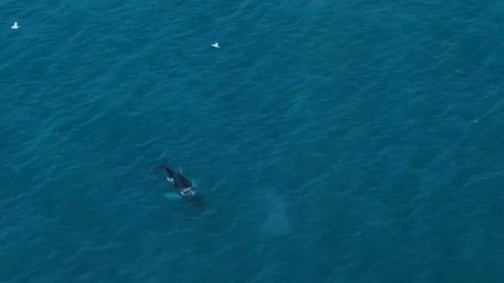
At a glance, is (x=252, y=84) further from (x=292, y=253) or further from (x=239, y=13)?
(x=292, y=253)

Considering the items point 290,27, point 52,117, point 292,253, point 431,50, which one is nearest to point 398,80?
point 431,50

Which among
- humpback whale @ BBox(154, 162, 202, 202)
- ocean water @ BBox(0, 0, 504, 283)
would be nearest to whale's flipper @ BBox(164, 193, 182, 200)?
humpback whale @ BBox(154, 162, 202, 202)

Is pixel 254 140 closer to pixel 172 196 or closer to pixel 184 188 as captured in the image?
pixel 184 188

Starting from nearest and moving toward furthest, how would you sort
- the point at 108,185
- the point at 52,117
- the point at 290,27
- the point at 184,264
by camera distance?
the point at 184,264
the point at 108,185
the point at 52,117
the point at 290,27

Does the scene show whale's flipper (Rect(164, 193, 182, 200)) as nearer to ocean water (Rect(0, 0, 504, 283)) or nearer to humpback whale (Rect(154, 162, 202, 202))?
humpback whale (Rect(154, 162, 202, 202))

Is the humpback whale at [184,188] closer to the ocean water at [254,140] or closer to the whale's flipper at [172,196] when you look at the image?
the whale's flipper at [172,196]

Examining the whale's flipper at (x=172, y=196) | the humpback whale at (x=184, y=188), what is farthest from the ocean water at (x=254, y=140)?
the humpback whale at (x=184, y=188)

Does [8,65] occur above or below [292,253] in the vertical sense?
above

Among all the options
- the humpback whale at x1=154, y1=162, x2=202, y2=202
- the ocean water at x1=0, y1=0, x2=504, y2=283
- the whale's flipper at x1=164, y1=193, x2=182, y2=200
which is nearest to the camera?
the ocean water at x1=0, y1=0, x2=504, y2=283
